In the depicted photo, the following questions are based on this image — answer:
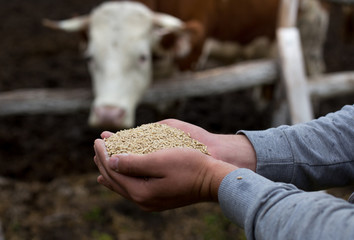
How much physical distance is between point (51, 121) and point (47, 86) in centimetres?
63

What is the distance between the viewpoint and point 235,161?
1.22 meters

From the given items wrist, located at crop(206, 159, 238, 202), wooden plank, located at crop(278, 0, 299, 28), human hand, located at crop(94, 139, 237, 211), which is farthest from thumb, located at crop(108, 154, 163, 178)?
wooden plank, located at crop(278, 0, 299, 28)

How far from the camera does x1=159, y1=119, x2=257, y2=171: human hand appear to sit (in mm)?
1212

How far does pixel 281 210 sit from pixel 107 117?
1.82m

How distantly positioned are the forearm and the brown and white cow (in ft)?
5.57

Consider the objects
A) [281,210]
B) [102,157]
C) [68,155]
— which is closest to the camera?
[281,210]

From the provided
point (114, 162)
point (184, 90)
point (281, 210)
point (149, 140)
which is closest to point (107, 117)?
point (184, 90)

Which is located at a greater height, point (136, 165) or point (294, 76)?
point (136, 165)

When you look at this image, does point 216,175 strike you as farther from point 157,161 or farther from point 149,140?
point 149,140

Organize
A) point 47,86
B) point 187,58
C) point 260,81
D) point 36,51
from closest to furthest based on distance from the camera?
point 260,81, point 187,58, point 47,86, point 36,51

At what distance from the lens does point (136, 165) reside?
1.03 meters

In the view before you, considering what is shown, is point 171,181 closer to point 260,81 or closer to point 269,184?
point 269,184

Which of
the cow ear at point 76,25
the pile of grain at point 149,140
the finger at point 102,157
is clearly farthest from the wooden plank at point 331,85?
the finger at point 102,157

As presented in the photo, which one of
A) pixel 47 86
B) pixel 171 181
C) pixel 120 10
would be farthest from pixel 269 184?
pixel 47 86
